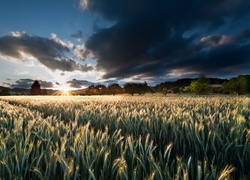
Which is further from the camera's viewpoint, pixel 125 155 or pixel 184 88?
pixel 184 88

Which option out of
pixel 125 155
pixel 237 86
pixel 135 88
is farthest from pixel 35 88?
pixel 125 155

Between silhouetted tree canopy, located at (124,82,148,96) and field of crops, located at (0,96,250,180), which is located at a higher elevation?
silhouetted tree canopy, located at (124,82,148,96)

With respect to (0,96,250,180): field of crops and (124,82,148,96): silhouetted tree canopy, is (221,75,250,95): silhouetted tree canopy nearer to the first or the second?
(124,82,148,96): silhouetted tree canopy

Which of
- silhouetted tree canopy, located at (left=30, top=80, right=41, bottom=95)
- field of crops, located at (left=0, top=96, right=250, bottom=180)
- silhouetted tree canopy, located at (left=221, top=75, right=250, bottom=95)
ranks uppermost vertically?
silhouetted tree canopy, located at (left=30, top=80, right=41, bottom=95)

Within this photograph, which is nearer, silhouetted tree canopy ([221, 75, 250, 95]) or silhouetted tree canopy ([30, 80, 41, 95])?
silhouetted tree canopy ([221, 75, 250, 95])

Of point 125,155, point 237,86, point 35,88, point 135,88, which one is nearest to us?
point 125,155

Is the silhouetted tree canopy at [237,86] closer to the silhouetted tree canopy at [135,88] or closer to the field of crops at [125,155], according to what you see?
the silhouetted tree canopy at [135,88]

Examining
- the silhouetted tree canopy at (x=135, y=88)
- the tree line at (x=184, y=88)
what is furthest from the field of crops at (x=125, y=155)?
the silhouetted tree canopy at (x=135, y=88)

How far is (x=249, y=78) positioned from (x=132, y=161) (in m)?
77.5

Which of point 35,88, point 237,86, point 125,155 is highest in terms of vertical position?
point 35,88

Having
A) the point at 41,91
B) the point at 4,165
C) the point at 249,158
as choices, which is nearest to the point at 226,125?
the point at 249,158

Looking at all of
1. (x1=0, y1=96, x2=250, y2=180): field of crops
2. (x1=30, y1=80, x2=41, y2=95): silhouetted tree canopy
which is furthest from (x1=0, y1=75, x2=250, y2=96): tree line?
(x1=0, y1=96, x2=250, y2=180): field of crops

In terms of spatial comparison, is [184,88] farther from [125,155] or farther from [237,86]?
[125,155]

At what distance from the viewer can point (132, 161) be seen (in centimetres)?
170
